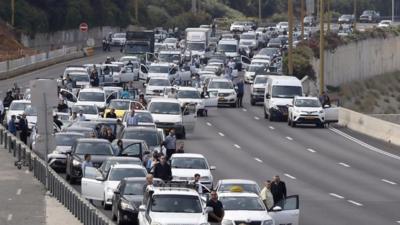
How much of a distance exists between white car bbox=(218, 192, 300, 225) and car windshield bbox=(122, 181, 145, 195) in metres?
1.91

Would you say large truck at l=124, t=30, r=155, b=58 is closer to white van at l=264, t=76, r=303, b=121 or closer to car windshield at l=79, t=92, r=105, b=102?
white van at l=264, t=76, r=303, b=121

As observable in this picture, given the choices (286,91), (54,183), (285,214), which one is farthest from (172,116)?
(285,214)

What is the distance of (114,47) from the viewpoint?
131750 mm

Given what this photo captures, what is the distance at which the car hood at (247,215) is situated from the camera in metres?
31.2

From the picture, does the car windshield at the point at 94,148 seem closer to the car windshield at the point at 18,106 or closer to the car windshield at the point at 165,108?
the car windshield at the point at 165,108

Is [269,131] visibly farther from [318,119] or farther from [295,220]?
[295,220]

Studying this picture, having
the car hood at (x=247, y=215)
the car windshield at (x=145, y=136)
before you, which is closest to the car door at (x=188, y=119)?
the car windshield at (x=145, y=136)

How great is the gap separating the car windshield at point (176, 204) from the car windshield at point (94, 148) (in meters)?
12.5

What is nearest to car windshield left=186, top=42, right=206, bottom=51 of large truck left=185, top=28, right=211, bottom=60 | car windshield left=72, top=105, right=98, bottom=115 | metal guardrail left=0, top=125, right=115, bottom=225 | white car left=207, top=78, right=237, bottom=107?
large truck left=185, top=28, right=211, bottom=60

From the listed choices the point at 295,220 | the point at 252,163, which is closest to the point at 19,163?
the point at 252,163

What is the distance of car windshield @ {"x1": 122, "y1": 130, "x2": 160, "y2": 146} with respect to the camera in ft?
155

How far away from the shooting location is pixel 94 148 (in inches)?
1699

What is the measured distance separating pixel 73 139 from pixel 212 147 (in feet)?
38.3

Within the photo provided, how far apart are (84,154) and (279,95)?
2652 centimetres
